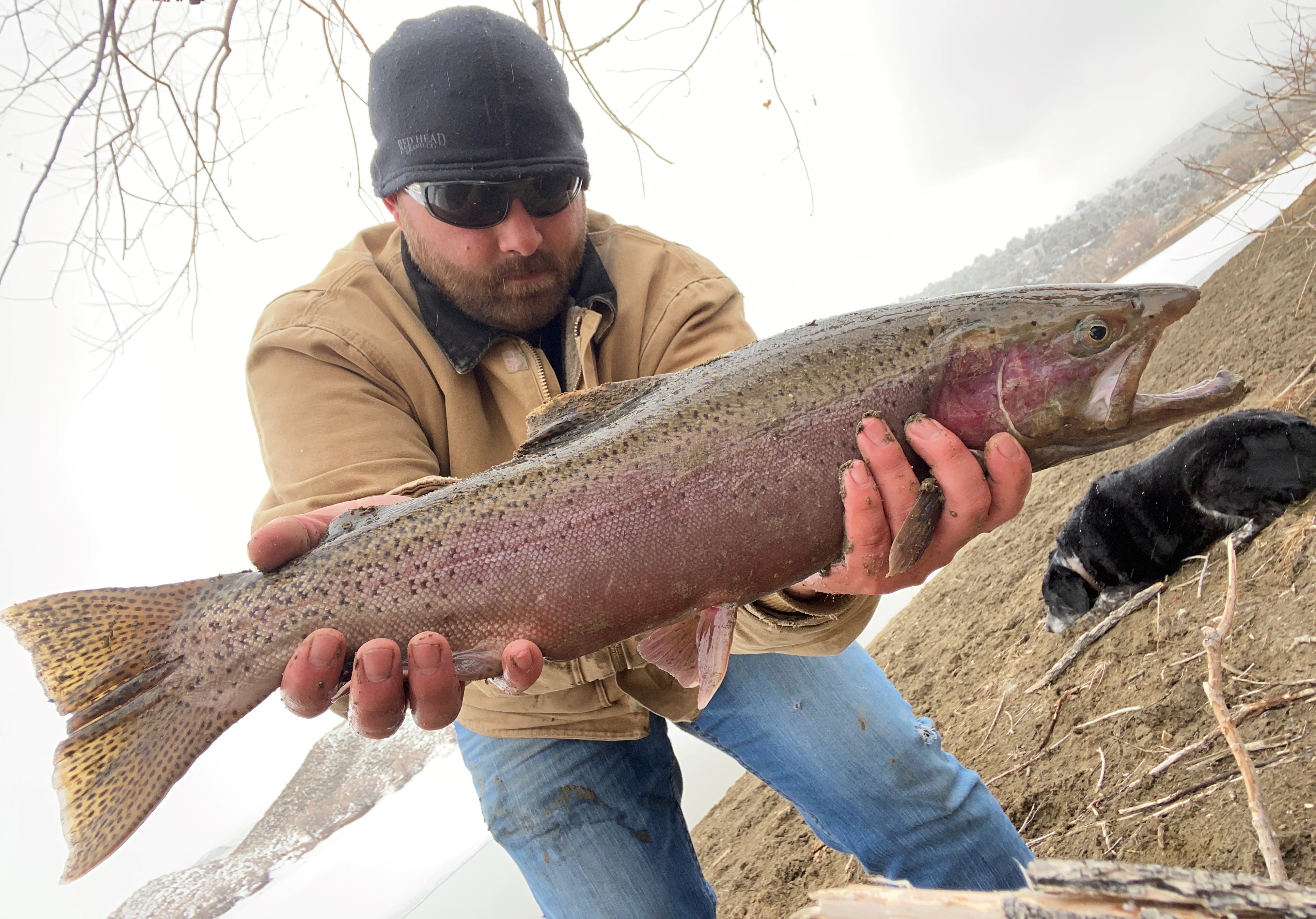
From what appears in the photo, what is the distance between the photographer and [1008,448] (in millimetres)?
1732

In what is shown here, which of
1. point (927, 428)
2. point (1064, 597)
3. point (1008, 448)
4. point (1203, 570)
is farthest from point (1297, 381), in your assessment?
point (927, 428)

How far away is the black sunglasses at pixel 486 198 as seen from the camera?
2.47 m

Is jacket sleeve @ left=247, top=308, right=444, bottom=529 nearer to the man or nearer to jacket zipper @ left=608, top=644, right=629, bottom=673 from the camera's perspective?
the man

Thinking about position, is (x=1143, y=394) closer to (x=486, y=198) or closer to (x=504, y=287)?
(x=504, y=287)

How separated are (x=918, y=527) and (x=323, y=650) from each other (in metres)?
1.39

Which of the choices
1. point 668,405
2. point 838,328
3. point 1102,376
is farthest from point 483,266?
point 1102,376

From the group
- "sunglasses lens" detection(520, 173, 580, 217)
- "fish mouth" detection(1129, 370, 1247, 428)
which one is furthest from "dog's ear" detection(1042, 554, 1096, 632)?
"sunglasses lens" detection(520, 173, 580, 217)

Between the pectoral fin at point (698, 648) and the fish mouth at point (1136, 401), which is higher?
the fish mouth at point (1136, 401)

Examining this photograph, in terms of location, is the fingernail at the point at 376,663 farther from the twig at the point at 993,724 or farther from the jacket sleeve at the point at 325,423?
the twig at the point at 993,724

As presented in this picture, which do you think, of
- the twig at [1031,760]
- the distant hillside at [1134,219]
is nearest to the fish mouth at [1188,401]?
the twig at [1031,760]

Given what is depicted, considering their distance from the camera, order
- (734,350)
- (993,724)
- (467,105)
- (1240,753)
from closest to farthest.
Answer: (1240,753)
(734,350)
(467,105)
(993,724)

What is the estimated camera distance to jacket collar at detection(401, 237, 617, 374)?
2.55m

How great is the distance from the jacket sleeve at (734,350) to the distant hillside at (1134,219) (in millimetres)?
4750

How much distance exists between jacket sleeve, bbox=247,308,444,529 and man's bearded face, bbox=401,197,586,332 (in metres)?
0.38
